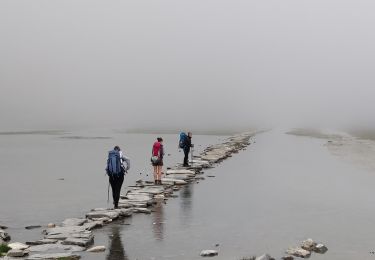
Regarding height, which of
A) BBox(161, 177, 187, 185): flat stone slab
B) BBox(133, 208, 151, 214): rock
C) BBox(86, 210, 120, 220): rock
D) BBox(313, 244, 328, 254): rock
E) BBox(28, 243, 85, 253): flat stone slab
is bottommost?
BBox(313, 244, 328, 254): rock

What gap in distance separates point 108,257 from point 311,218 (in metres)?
9.60

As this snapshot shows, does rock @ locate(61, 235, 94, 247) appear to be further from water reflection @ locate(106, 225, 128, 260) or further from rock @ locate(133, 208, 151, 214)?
rock @ locate(133, 208, 151, 214)

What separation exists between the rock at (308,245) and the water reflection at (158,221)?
4646 mm

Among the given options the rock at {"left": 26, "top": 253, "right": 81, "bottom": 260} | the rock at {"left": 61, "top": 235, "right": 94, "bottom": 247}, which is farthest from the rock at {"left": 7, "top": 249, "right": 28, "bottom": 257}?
the rock at {"left": 61, "top": 235, "right": 94, "bottom": 247}

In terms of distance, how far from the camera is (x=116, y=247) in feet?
50.1

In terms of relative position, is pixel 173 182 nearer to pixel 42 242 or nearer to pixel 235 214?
pixel 235 214

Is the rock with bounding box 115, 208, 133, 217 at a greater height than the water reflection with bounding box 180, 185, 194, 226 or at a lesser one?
greater

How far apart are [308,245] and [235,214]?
5.75 meters

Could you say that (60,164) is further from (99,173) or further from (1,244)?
(1,244)

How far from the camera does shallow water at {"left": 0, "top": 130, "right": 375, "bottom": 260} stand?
50.6 ft

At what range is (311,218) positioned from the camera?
66.5 feet

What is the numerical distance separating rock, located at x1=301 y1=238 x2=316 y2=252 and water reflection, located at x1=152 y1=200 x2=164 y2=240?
4.65 metres

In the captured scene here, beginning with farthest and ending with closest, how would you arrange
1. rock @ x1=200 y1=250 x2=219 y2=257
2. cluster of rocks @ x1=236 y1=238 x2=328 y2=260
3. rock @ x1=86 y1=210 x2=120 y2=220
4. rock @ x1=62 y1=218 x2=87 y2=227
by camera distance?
1. rock @ x1=86 y1=210 x2=120 y2=220
2. rock @ x1=62 y1=218 x2=87 y2=227
3. rock @ x1=200 y1=250 x2=219 y2=257
4. cluster of rocks @ x1=236 y1=238 x2=328 y2=260

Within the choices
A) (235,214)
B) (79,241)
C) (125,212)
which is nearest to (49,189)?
(125,212)
